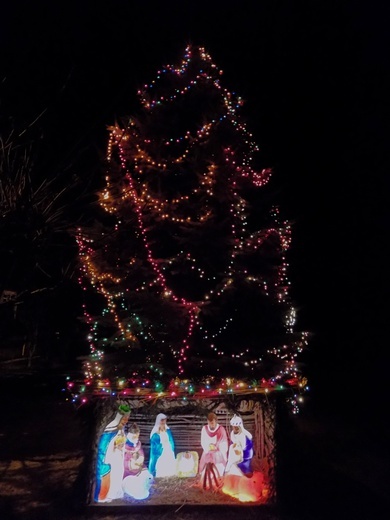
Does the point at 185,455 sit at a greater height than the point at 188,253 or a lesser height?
lesser

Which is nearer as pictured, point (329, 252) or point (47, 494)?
point (47, 494)

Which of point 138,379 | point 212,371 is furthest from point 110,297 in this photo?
point 212,371

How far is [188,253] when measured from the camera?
6797 mm

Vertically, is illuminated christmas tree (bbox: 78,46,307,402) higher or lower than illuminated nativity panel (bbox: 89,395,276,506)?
higher

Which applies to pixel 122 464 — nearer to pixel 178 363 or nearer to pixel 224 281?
pixel 178 363

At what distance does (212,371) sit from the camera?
21.3 feet

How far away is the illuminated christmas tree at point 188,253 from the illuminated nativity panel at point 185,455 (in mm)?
416

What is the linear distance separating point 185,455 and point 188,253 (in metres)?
2.69

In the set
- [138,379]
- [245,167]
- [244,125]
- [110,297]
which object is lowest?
[138,379]

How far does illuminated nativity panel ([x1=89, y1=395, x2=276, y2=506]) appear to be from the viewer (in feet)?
20.4

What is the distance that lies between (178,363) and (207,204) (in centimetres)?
222

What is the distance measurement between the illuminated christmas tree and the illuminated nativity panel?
416 millimetres

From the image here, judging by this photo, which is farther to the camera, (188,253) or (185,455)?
(188,253)

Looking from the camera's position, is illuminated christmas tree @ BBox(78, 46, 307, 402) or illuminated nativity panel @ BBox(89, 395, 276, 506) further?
illuminated christmas tree @ BBox(78, 46, 307, 402)
